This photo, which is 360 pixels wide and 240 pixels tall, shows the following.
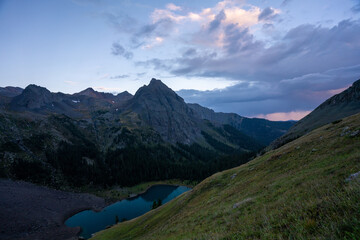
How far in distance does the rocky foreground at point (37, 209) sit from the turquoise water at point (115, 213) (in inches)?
204

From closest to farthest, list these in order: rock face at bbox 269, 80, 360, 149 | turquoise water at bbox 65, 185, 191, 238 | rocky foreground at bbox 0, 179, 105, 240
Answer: rocky foreground at bbox 0, 179, 105, 240
turquoise water at bbox 65, 185, 191, 238
rock face at bbox 269, 80, 360, 149

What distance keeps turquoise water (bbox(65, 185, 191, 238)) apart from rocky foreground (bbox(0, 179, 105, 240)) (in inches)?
204

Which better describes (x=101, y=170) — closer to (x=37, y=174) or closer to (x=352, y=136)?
(x=37, y=174)

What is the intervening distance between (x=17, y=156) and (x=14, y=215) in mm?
77166

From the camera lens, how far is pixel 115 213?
10825cm

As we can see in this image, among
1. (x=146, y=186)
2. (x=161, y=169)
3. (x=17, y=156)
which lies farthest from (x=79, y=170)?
(x=161, y=169)

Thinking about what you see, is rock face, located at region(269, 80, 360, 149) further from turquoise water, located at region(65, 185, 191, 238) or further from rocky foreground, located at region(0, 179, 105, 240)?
rocky foreground, located at region(0, 179, 105, 240)

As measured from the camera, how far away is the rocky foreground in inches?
3123

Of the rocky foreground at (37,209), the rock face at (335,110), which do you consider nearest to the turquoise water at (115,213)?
the rocky foreground at (37,209)

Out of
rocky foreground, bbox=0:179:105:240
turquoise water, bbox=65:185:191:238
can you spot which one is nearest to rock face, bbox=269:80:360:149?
turquoise water, bbox=65:185:191:238

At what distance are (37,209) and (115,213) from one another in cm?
4423

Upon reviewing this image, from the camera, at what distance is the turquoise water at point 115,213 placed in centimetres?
9262

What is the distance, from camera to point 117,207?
118 meters

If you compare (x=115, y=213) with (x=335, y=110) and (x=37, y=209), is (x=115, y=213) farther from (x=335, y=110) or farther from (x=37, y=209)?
(x=335, y=110)
